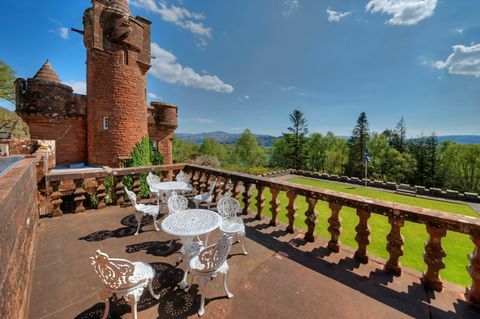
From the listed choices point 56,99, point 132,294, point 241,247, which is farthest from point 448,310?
point 56,99

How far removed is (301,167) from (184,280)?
38568 millimetres

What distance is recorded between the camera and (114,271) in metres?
1.80

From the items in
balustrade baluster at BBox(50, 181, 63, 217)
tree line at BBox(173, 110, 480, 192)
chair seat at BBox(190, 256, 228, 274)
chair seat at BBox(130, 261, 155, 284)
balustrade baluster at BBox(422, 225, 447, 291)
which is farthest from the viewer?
tree line at BBox(173, 110, 480, 192)

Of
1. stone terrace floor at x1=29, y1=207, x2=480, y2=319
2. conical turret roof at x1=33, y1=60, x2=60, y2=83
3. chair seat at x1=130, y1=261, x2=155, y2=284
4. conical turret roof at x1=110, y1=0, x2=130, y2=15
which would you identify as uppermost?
conical turret roof at x1=110, y1=0, x2=130, y2=15

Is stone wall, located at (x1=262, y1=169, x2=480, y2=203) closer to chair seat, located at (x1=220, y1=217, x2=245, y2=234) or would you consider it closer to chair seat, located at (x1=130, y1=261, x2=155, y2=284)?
chair seat, located at (x1=220, y1=217, x2=245, y2=234)

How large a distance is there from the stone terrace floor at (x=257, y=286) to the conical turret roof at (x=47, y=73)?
13.7 meters

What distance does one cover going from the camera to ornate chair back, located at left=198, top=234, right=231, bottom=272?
78.6 inches

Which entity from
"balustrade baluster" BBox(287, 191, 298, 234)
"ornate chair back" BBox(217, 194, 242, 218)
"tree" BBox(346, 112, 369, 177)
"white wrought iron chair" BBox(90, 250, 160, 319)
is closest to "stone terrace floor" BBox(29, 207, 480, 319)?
"balustrade baluster" BBox(287, 191, 298, 234)

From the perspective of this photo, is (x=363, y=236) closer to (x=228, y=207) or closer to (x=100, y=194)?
(x=228, y=207)

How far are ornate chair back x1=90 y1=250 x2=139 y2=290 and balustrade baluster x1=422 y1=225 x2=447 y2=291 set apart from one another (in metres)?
3.45

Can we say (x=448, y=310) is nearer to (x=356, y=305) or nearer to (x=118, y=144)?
(x=356, y=305)

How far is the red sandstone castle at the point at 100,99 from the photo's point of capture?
9.73 metres

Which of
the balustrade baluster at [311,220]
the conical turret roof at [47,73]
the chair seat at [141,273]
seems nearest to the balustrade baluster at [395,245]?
the balustrade baluster at [311,220]

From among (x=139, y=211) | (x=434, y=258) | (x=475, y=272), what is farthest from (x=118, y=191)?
(x=475, y=272)
